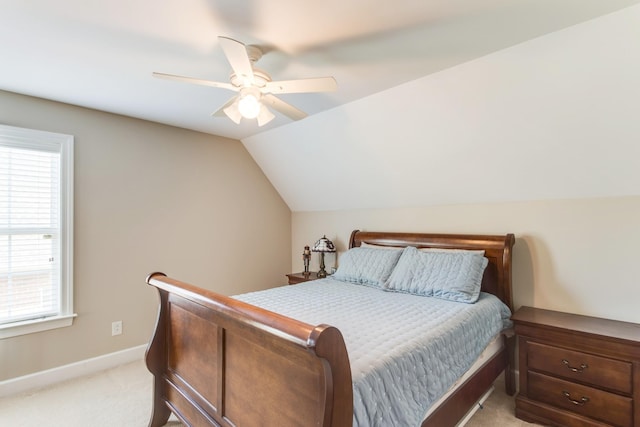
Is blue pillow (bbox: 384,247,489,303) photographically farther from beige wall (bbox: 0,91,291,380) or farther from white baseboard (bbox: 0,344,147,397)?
white baseboard (bbox: 0,344,147,397)

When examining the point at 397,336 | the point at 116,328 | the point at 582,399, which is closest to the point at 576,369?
the point at 582,399

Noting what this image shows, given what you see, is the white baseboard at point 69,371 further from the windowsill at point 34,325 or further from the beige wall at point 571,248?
the beige wall at point 571,248

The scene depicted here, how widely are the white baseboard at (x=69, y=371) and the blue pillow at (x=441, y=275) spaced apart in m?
2.55

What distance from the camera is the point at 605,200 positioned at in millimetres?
2316

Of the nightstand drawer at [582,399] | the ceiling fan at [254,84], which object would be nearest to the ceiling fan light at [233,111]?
the ceiling fan at [254,84]

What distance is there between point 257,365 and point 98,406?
1.81m

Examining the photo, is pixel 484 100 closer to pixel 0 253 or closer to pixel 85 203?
pixel 85 203

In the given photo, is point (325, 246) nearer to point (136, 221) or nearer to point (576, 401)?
point (136, 221)

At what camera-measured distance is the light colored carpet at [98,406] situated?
7.14 feet

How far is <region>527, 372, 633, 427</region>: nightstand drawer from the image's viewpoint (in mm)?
1879

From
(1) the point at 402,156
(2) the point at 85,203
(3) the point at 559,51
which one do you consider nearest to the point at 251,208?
(2) the point at 85,203

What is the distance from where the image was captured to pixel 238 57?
5.17ft

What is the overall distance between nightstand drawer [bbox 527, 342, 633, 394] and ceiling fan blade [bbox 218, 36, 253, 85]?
98.4 inches

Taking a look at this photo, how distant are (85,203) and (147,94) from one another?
117 centimetres
